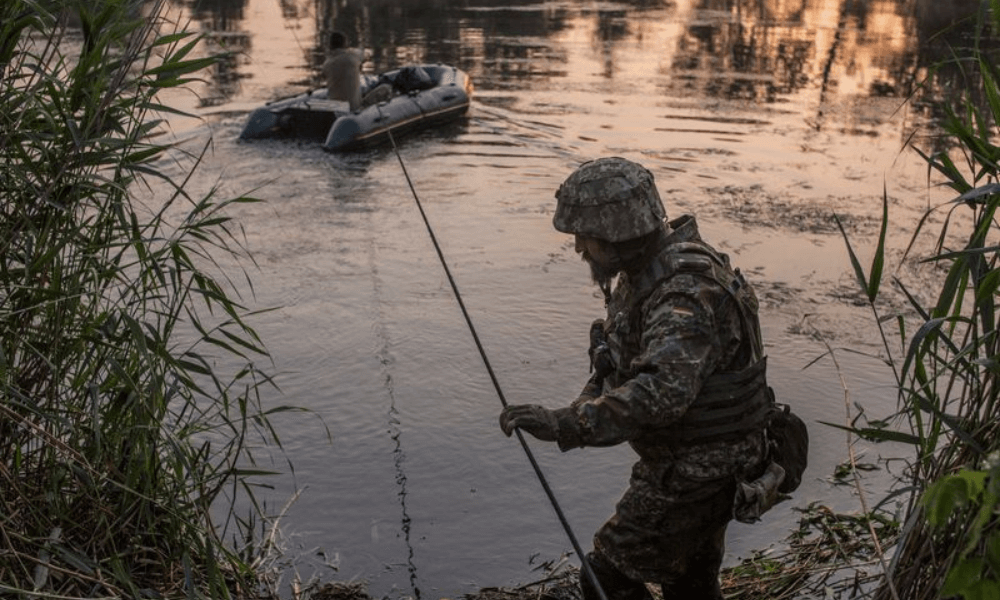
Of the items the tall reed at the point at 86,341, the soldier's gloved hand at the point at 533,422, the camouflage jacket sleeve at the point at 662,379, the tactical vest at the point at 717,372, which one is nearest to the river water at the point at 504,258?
the tall reed at the point at 86,341

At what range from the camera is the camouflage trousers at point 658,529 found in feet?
12.7

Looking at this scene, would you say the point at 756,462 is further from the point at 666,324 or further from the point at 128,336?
the point at 128,336

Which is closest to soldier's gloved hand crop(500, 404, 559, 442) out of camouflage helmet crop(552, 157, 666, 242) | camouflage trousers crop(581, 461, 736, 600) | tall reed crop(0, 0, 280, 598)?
camouflage trousers crop(581, 461, 736, 600)

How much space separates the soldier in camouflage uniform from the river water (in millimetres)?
1041

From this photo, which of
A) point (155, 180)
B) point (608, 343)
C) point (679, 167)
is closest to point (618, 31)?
point (679, 167)

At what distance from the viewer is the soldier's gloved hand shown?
3.52 m

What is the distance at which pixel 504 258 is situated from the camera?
1042 centimetres

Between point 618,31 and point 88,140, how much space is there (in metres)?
24.4

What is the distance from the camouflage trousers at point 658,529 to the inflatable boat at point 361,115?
10814 millimetres

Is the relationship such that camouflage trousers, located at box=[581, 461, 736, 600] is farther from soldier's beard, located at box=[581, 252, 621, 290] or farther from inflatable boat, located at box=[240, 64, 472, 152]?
inflatable boat, located at box=[240, 64, 472, 152]

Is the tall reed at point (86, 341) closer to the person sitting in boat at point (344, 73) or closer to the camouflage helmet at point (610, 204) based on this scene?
the camouflage helmet at point (610, 204)

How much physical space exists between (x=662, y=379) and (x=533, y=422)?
412mm

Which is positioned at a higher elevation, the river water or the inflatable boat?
the inflatable boat

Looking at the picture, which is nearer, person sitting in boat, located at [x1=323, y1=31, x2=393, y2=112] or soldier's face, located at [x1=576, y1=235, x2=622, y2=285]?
soldier's face, located at [x1=576, y1=235, x2=622, y2=285]
